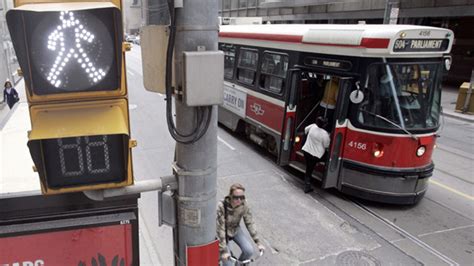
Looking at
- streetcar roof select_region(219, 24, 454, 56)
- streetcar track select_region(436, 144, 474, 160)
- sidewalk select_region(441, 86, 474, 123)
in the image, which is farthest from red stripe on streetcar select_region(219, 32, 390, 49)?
sidewalk select_region(441, 86, 474, 123)

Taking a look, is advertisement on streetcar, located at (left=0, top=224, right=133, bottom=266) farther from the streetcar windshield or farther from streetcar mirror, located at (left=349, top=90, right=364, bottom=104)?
the streetcar windshield

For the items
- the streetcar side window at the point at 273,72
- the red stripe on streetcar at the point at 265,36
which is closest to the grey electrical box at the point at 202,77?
the red stripe on streetcar at the point at 265,36

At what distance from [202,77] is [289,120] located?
20.0 feet

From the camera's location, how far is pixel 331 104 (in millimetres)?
8047

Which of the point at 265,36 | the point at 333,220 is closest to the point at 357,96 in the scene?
the point at 333,220

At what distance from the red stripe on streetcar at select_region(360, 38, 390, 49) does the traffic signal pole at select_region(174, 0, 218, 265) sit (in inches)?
192

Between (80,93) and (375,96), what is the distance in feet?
18.9

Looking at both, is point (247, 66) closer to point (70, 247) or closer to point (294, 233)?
point (294, 233)

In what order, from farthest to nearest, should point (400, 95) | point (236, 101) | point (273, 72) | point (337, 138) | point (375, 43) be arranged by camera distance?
point (236, 101), point (273, 72), point (337, 138), point (400, 95), point (375, 43)

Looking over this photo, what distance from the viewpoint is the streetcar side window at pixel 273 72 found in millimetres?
8797

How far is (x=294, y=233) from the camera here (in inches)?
249

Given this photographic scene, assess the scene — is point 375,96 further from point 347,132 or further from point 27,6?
point 27,6

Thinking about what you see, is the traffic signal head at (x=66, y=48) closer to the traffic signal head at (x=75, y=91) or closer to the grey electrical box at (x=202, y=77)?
the traffic signal head at (x=75, y=91)

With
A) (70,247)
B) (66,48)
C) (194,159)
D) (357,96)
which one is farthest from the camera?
(357,96)
